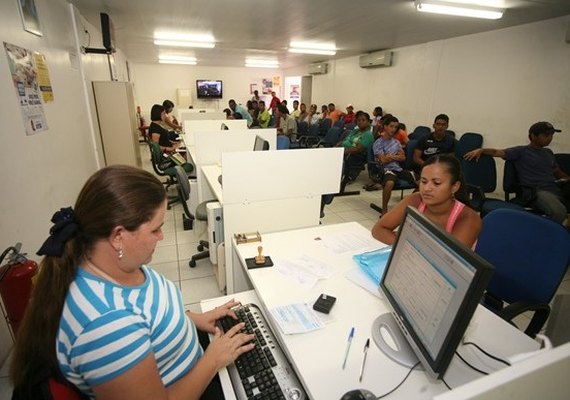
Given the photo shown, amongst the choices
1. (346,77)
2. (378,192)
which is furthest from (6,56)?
(346,77)

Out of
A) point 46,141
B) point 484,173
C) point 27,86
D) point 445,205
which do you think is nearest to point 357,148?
point 484,173

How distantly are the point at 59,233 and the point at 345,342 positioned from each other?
89cm

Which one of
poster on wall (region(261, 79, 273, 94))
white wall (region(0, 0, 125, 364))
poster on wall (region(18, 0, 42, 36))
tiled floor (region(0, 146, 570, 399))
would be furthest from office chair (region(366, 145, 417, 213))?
poster on wall (region(261, 79, 273, 94))

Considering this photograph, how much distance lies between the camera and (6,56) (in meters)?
1.95

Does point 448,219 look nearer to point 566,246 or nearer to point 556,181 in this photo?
point 566,246

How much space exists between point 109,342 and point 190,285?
1986mm

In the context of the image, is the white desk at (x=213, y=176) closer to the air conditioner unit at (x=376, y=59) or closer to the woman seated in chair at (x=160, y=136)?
the woman seated in chair at (x=160, y=136)

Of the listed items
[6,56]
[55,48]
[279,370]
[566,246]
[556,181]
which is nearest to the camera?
[279,370]

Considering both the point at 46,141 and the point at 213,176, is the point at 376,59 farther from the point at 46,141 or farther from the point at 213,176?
the point at 46,141

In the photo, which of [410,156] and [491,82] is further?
[491,82]

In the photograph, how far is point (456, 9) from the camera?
11.7 feet

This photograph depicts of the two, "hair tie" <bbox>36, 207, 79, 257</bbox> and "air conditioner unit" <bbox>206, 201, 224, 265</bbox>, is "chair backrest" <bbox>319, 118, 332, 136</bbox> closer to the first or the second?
"air conditioner unit" <bbox>206, 201, 224, 265</bbox>

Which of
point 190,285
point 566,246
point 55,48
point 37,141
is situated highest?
point 55,48

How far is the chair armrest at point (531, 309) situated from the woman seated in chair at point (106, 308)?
1.27 meters
